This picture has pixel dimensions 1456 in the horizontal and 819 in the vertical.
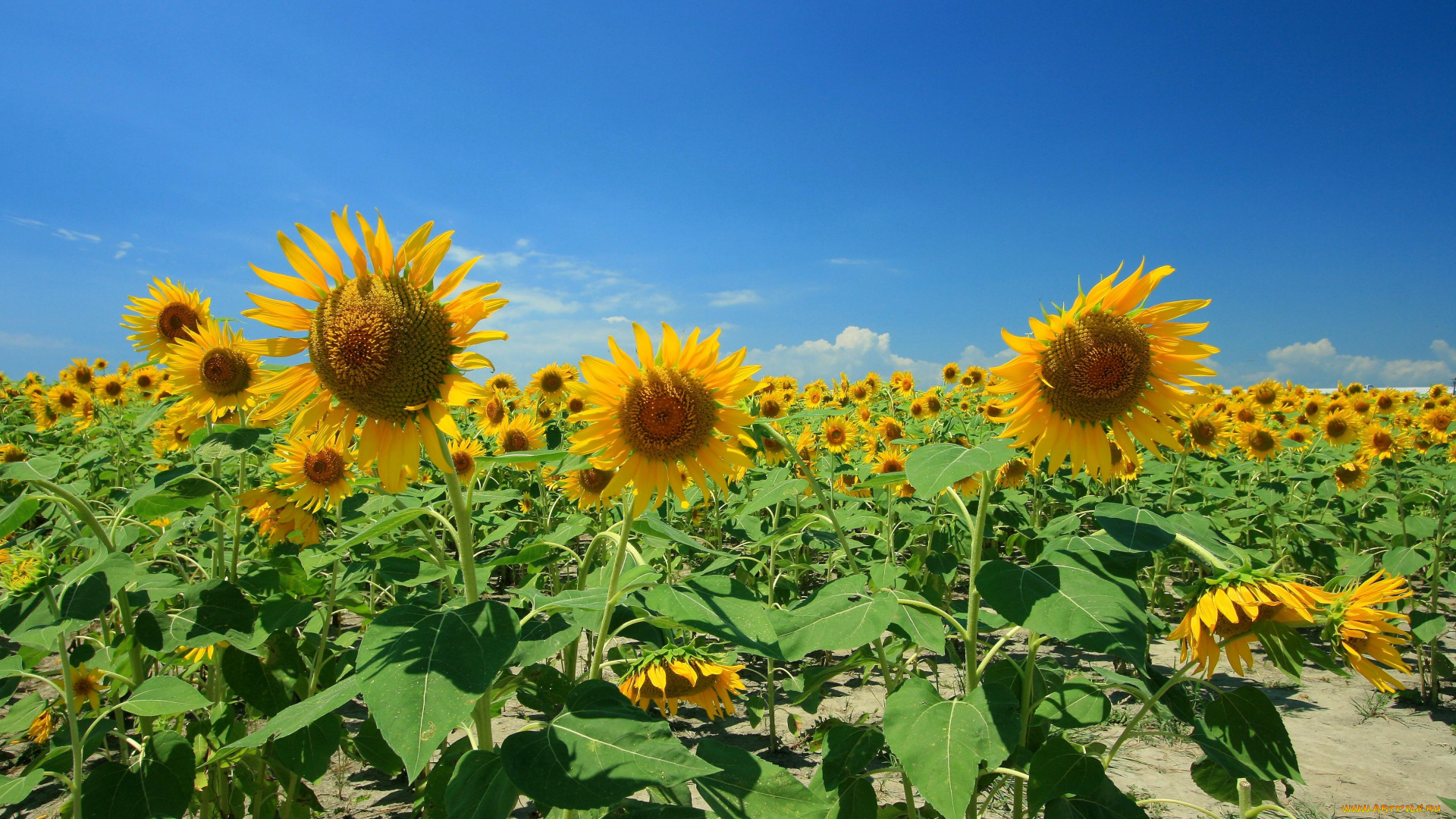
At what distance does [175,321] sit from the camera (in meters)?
3.15

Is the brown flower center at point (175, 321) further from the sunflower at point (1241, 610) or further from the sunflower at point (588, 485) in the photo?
the sunflower at point (1241, 610)

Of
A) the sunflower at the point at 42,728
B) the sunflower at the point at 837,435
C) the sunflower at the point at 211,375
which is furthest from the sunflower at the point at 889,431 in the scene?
the sunflower at the point at 42,728

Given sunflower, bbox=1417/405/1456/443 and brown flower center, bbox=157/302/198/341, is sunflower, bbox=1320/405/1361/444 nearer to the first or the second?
sunflower, bbox=1417/405/1456/443

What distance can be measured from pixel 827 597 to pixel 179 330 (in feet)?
10.6

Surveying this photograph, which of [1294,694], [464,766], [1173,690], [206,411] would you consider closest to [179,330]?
[206,411]

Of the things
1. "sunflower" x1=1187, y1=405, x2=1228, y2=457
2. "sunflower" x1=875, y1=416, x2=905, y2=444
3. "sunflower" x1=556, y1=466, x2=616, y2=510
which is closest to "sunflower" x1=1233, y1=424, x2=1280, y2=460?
"sunflower" x1=1187, y1=405, x2=1228, y2=457

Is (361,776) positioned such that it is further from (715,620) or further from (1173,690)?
(1173,690)

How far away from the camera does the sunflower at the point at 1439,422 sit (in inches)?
302

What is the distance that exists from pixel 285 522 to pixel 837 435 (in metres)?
4.97

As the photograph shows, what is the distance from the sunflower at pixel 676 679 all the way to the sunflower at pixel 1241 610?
125 cm

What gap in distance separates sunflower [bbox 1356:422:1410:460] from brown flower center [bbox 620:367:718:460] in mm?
8295

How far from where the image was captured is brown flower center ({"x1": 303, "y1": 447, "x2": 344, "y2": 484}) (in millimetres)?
2879

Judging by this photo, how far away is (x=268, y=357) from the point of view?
5.13ft

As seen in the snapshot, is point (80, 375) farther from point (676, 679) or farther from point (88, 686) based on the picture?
point (676, 679)
